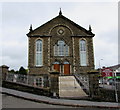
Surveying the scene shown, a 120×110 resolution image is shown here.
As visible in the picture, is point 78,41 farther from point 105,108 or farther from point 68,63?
point 105,108

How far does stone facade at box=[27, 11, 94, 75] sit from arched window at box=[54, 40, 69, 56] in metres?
0.53

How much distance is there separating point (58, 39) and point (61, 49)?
188 centimetres

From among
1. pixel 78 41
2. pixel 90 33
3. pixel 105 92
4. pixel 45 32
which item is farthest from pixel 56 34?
pixel 105 92

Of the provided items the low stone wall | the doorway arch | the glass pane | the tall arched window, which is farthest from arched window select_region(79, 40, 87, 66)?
the low stone wall

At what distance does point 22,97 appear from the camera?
1075cm

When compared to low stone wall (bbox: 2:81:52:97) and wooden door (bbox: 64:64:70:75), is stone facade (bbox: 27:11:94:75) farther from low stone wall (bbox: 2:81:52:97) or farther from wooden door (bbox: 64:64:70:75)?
low stone wall (bbox: 2:81:52:97)

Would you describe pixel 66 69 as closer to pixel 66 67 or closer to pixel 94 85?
pixel 66 67

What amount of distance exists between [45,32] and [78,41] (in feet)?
20.1

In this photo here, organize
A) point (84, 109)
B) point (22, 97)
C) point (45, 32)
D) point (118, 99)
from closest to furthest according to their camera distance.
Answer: point (84, 109) < point (22, 97) < point (118, 99) < point (45, 32)

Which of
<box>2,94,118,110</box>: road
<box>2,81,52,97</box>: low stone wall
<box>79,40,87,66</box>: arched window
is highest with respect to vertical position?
<box>79,40,87,66</box>: arched window

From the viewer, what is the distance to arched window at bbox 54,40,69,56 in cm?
2592

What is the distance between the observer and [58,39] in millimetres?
26328

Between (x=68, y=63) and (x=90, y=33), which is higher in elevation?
(x=90, y=33)

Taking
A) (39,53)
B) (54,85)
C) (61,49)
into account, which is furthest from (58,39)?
(54,85)
